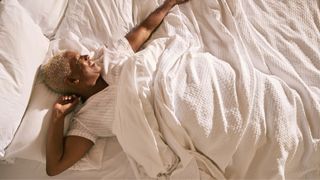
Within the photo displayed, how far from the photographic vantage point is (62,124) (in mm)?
1310

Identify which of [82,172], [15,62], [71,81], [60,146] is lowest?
[82,172]

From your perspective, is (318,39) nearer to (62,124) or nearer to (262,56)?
(262,56)

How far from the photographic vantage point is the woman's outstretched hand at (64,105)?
51.9 inches

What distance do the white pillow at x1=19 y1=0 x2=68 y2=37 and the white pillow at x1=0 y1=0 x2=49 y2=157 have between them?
0.10 m

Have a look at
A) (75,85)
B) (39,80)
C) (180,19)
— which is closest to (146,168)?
(75,85)

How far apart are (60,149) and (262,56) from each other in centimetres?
82

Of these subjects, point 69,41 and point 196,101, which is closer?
point 196,101

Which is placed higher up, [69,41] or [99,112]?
[69,41]

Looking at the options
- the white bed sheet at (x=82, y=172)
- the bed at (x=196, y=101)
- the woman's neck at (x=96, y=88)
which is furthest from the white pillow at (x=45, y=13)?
the white bed sheet at (x=82, y=172)

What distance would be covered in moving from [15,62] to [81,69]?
0.23m

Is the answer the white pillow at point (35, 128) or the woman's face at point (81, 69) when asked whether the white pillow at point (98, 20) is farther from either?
the white pillow at point (35, 128)

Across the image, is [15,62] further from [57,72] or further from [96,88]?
[96,88]

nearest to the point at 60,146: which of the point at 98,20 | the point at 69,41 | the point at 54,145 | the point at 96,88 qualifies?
the point at 54,145

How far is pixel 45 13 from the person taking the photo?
1581mm
